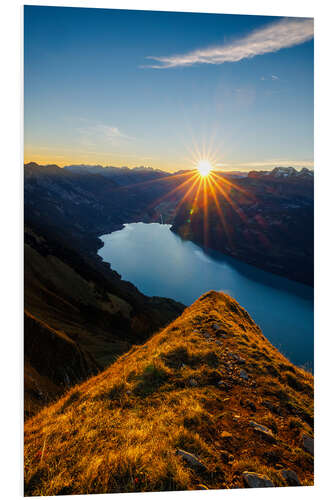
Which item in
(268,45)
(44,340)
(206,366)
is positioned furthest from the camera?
(44,340)

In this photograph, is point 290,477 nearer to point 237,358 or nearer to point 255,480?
point 255,480

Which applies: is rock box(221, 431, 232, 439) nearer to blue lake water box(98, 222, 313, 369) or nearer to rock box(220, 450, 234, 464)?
rock box(220, 450, 234, 464)

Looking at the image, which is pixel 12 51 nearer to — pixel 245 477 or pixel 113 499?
pixel 113 499

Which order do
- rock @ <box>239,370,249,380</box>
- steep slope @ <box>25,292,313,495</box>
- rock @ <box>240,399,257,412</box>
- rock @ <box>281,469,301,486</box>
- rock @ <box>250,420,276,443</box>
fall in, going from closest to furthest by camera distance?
steep slope @ <box>25,292,313,495</box>, rock @ <box>281,469,301,486</box>, rock @ <box>250,420,276,443</box>, rock @ <box>240,399,257,412</box>, rock @ <box>239,370,249,380</box>

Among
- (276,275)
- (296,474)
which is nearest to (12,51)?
(296,474)

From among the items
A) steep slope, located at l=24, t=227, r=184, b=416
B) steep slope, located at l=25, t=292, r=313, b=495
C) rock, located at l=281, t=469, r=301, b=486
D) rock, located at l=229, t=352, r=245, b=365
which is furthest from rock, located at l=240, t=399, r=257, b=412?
steep slope, located at l=24, t=227, r=184, b=416

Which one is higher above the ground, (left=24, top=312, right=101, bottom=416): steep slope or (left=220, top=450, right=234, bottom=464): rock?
(left=220, top=450, right=234, bottom=464): rock

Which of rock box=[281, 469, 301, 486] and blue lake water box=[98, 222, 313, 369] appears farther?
blue lake water box=[98, 222, 313, 369]
